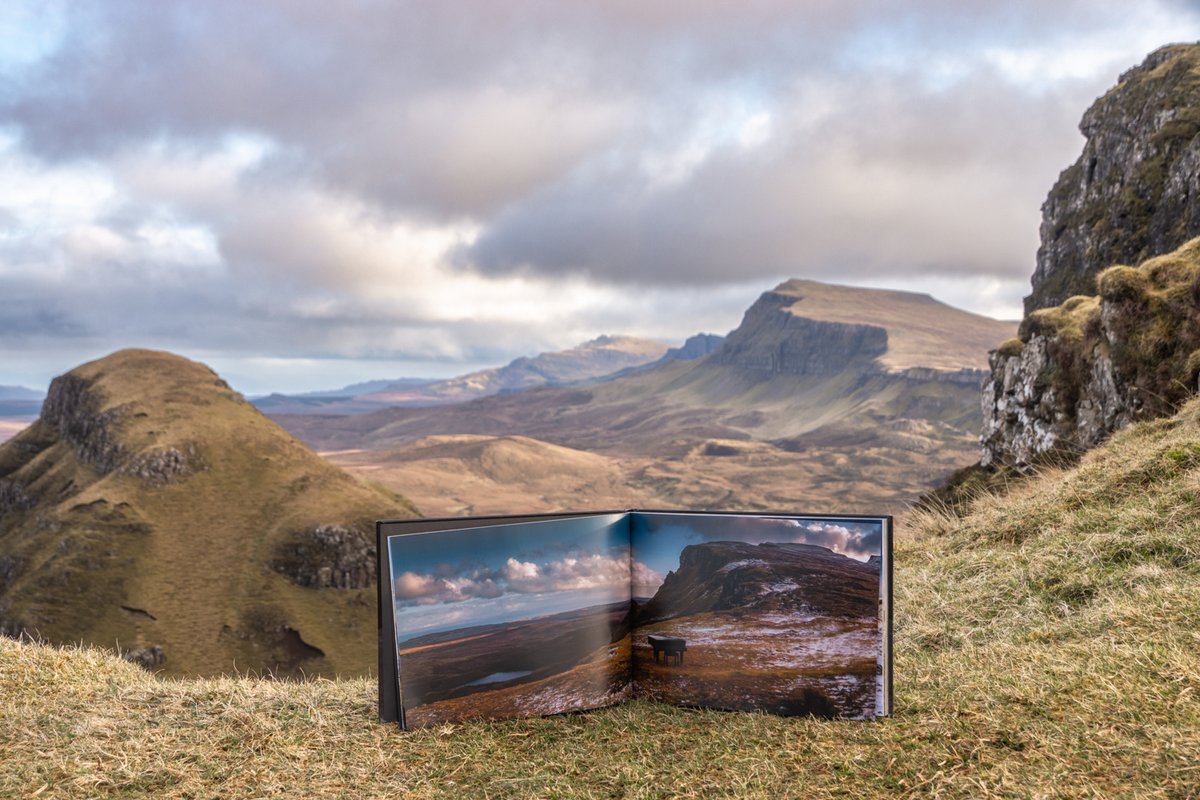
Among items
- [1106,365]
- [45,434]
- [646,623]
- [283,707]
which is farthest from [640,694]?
[45,434]

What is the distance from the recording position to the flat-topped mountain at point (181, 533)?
93.2 meters

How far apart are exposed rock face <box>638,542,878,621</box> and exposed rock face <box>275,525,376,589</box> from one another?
114548 mm

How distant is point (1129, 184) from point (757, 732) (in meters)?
63.6

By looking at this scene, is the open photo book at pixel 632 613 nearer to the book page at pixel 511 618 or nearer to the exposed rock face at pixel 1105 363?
the book page at pixel 511 618

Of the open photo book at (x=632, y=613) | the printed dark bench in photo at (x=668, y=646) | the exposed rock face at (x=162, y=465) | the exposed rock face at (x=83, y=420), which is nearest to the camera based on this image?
the open photo book at (x=632, y=613)

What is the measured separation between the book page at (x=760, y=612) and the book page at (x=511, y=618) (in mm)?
318

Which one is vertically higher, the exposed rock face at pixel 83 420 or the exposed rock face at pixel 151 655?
the exposed rock face at pixel 83 420

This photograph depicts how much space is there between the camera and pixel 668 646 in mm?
6531

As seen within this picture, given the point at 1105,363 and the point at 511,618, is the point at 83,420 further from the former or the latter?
the point at 511,618

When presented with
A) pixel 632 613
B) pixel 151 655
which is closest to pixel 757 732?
pixel 632 613

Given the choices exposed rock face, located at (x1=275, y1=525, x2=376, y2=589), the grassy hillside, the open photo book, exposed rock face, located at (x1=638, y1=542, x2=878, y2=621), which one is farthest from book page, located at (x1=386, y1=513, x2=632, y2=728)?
exposed rock face, located at (x1=275, y1=525, x2=376, y2=589)

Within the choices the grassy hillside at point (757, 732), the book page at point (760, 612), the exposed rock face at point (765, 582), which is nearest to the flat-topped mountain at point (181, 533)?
the grassy hillside at point (757, 732)

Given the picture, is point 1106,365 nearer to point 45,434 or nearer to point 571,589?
point 571,589

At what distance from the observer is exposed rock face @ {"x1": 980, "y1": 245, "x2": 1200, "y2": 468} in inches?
734
